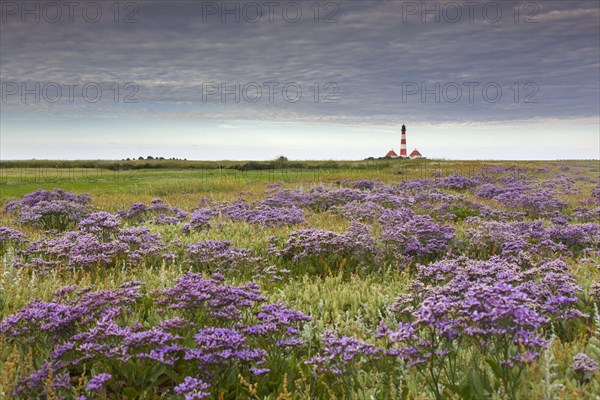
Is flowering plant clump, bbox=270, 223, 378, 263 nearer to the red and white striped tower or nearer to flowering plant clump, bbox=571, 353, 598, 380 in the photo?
flowering plant clump, bbox=571, 353, 598, 380

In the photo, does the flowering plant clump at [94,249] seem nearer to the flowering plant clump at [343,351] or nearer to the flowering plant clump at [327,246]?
the flowering plant clump at [327,246]

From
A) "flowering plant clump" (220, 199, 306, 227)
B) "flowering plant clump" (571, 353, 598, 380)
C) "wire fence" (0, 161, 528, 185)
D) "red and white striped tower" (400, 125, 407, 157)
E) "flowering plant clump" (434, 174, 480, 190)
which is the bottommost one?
"flowering plant clump" (571, 353, 598, 380)

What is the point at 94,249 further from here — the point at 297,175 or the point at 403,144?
the point at 403,144

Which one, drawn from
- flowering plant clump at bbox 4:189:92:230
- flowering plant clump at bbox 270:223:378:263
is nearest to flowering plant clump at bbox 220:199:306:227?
flowering plant clump at bbox 270:223:378:263

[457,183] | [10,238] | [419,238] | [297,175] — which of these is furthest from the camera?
[297,175]

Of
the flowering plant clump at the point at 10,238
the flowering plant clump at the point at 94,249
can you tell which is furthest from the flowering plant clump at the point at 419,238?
the flowering plant clump at the point at 10,238

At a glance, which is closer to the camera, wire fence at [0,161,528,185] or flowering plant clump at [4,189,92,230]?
flowering plant clump at [4,189,92,230]

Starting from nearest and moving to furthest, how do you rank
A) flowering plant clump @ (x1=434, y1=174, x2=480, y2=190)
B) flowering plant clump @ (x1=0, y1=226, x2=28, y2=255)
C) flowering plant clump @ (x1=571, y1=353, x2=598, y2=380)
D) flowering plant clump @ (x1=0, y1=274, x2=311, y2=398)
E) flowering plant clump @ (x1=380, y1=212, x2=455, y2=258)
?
flowering plant clump @ (x1=571, y1=353, x2=598, y2=380) < flowering plant clump @ (x1=0, y1=274, x2=311, y2=398) < flowering plant clump @ (x1=380, y1=212, x2=455, y2=258) < flowering plant clump @ (x1=0, y1=226, x2=28, y2=255) < flowering plant clump @ (x1=434, y1=174, x2=480, y2=190)

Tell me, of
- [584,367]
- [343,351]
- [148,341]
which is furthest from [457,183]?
[148,341]

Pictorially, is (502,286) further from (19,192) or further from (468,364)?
(19,192)

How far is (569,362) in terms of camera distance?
181 inches

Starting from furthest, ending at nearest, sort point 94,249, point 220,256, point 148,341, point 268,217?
1. point 268,217
2. point 94,249
3. point 220,256
4. point 148,341

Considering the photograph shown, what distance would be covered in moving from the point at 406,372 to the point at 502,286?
4.11ft

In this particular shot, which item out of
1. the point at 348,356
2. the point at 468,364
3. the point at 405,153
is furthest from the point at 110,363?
the point at 405,153
